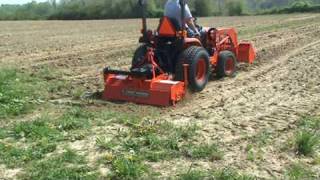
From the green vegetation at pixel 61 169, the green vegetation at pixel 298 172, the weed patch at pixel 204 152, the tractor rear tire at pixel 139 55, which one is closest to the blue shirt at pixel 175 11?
the tractor rear tire at pixel 139 55

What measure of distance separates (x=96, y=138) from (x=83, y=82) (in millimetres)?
4140

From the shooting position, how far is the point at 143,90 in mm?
8953

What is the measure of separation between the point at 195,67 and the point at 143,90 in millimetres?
1115

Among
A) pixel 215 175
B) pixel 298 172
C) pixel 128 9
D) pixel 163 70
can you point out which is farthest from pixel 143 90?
Answer: pixel 128 9

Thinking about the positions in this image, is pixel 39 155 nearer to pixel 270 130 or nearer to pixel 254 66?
pixel 270 130

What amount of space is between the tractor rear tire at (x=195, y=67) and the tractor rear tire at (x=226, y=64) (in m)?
0.94

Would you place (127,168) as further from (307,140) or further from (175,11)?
(175,11)

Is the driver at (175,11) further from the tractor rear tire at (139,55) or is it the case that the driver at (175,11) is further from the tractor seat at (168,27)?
the tractor rear tire at (139,55)

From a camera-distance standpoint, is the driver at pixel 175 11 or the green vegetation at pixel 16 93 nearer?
the green vegetation at pixel 16 93

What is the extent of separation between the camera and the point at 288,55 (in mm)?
14680

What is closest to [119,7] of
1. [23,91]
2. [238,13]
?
[238,13]

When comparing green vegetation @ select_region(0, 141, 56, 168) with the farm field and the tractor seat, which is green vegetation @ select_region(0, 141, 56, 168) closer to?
the farm field

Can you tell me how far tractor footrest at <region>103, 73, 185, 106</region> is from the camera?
8781mm

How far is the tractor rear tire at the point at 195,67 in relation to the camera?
9.38 m
